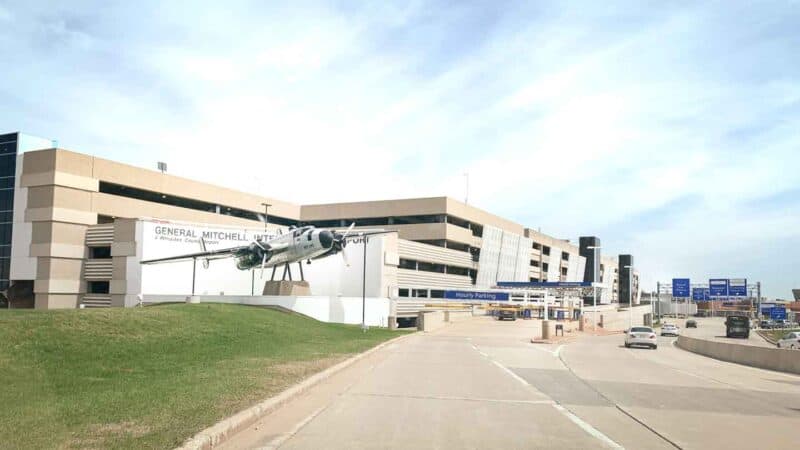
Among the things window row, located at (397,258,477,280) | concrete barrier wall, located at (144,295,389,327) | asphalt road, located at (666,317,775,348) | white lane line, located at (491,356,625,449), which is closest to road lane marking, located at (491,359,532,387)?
white lane line, located at (491,356,625,449)

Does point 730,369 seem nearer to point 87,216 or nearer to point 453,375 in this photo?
point 453,375

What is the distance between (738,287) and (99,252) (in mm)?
72951

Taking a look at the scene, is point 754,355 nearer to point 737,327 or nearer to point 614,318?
point 737,327

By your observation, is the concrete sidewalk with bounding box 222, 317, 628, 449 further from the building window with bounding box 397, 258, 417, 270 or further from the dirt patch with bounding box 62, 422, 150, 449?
the building window with bounding box 397, 258, 417, 270

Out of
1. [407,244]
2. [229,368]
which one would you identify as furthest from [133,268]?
[229,368]

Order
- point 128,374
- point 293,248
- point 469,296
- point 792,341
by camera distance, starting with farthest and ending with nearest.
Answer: point 469,296
point 293,248
point 792,341
point 128,374

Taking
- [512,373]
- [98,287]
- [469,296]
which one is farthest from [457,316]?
[512,373]

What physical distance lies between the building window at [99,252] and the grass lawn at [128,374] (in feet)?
128

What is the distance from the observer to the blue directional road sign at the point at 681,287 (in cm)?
8444

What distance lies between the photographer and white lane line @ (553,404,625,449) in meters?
9.27

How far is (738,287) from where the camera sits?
8300cm

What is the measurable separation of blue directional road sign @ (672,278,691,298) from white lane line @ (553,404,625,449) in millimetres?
78614

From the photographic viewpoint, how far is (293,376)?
15625 millimetres

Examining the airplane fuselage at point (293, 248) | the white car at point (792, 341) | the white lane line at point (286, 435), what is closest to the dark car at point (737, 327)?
the white car at point (792, 341)
